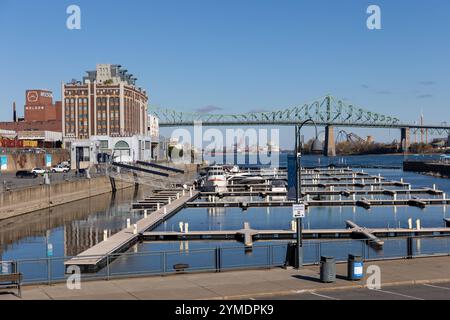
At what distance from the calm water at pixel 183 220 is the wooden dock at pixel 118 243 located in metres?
0.75

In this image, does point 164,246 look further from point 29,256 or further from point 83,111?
point 83,111

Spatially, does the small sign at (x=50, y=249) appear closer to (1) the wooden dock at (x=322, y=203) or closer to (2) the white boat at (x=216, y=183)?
(1) the wooden dock at (x=322, y=203)

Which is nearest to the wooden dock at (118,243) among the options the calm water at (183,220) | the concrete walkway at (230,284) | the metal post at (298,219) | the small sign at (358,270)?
the calm water at (183,220)

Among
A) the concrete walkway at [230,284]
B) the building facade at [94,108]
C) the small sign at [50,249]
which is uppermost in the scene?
the building facade at [94,108]

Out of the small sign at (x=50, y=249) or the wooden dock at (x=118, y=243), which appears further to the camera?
the small sign at (x=50, y=249)

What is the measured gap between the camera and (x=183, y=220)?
188ft

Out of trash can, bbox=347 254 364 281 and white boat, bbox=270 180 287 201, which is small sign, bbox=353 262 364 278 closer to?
trash can, bbox=347 254 364 281

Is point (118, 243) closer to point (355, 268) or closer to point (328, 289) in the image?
point (355, 268)

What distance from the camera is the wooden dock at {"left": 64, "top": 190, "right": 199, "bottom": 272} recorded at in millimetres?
30625

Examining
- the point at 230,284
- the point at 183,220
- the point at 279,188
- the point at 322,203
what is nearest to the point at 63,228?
the point at 183,220

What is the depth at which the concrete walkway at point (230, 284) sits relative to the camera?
18406mm

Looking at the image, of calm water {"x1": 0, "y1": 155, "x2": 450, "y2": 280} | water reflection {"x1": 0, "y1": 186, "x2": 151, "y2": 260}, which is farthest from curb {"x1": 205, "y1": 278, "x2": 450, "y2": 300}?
water reflection {"x1": 0, "y1": 186, "x2": 151, "y2": 260}

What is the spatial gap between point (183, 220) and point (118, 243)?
62.3ft
